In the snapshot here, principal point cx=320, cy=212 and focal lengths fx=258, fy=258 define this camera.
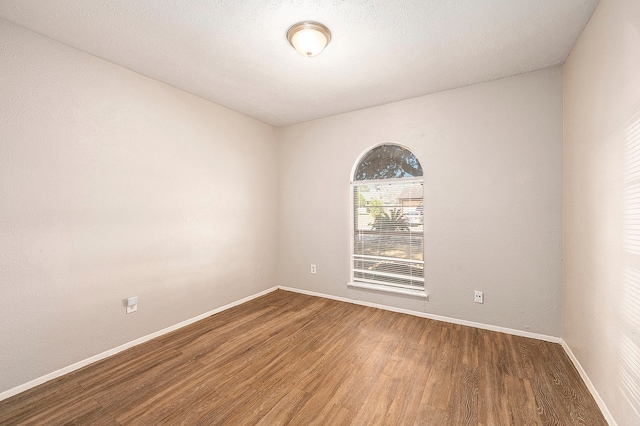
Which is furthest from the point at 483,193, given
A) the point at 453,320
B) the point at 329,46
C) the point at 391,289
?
the point at 329,46

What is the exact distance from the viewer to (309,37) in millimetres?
1995

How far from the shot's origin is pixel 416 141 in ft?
10.6

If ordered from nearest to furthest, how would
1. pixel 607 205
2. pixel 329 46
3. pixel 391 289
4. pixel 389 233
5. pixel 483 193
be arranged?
pixel 607 205
pixel 329 46
pixel 483 193
pixel 391 289
pixel 389 233

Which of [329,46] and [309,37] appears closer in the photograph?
[309,37]

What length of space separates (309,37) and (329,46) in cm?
28

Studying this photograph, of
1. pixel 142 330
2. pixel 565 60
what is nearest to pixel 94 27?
pixel 142 330

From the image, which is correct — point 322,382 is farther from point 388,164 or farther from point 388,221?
point 388,164

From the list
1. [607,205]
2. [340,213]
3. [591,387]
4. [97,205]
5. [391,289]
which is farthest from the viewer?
[340,213]

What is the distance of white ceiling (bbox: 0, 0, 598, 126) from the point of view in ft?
5.89

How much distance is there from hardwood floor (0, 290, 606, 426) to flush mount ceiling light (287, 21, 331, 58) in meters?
2.63

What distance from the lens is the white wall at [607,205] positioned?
140 centimetres

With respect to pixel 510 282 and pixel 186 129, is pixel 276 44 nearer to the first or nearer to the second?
pixel 186 129

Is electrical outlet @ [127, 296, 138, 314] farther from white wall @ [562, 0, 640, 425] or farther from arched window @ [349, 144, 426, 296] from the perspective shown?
white wall @ [562, 0, 640, 425]

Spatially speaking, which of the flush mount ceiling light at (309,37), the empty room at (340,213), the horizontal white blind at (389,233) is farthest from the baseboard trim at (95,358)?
the flush mount ceiling light at (309,37)
